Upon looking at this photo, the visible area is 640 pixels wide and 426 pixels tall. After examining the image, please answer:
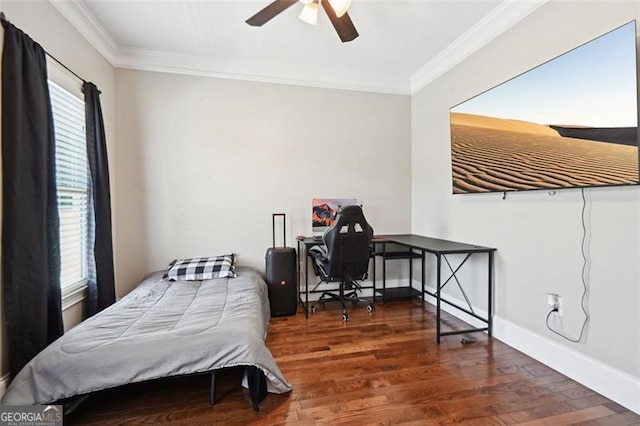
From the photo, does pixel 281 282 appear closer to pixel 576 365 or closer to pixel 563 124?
pixel 576 365

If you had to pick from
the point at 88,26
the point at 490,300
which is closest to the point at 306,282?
the point at 490,300

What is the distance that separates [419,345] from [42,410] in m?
2.41

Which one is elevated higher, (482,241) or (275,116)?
(275,116)

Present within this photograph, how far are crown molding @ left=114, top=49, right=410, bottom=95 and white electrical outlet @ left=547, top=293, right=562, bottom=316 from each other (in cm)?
286

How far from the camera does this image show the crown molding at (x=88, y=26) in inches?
88.3

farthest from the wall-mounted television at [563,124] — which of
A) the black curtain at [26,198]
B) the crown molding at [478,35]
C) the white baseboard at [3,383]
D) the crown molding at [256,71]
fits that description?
the white baseboard at [3,383]

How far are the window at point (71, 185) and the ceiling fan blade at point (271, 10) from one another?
5.16 feet

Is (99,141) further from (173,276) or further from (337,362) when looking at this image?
(337,362)

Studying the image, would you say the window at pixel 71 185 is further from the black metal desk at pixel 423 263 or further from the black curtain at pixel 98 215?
the black metal desk at pixel 423 263

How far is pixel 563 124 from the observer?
1934mm

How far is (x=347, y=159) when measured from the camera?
3.74 metres

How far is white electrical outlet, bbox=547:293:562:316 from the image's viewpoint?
2066mm

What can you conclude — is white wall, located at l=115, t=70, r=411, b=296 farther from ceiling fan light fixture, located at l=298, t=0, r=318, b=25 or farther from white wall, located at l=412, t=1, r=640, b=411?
ceiling fan light fixture, located at l=298, t=0, r=318, b=25

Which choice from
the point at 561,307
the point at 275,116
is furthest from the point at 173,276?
the point at 561,307
